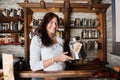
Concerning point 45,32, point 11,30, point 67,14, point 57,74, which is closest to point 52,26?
point 45,32

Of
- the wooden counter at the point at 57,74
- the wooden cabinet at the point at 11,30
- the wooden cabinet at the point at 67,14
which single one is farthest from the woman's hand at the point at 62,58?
the wooden cabinet at the point at 11,30

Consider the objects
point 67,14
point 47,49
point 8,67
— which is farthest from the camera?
point 67,14

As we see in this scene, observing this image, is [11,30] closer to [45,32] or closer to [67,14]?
[67,14]

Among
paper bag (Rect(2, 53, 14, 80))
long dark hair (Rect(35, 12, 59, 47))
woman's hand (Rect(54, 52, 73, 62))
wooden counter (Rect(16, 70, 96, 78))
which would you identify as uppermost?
long dark hair (Rect(35, 12, 59, 47))

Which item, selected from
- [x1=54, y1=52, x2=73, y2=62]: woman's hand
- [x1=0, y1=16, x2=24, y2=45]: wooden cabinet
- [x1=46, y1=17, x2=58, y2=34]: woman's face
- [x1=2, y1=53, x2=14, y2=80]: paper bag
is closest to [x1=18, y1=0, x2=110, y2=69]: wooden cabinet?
[x1=0, y1=16, x2=24, y2=45]: wooden cabinet

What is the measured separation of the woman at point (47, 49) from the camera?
1564 mm

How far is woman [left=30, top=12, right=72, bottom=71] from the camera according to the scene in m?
1.56

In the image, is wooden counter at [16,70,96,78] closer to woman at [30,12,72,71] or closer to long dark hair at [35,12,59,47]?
woman at [30,12,72,71]

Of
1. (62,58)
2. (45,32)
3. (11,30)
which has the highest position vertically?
→ (11,30)

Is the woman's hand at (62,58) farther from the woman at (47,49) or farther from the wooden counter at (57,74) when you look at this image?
the wooden counter at (57,74)

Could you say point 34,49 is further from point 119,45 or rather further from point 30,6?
point 30,6

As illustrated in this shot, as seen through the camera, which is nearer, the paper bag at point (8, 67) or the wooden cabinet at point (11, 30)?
the paper bag at point (8, 67)

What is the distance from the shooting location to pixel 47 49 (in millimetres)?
1653

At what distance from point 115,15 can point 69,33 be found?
4.67ft
